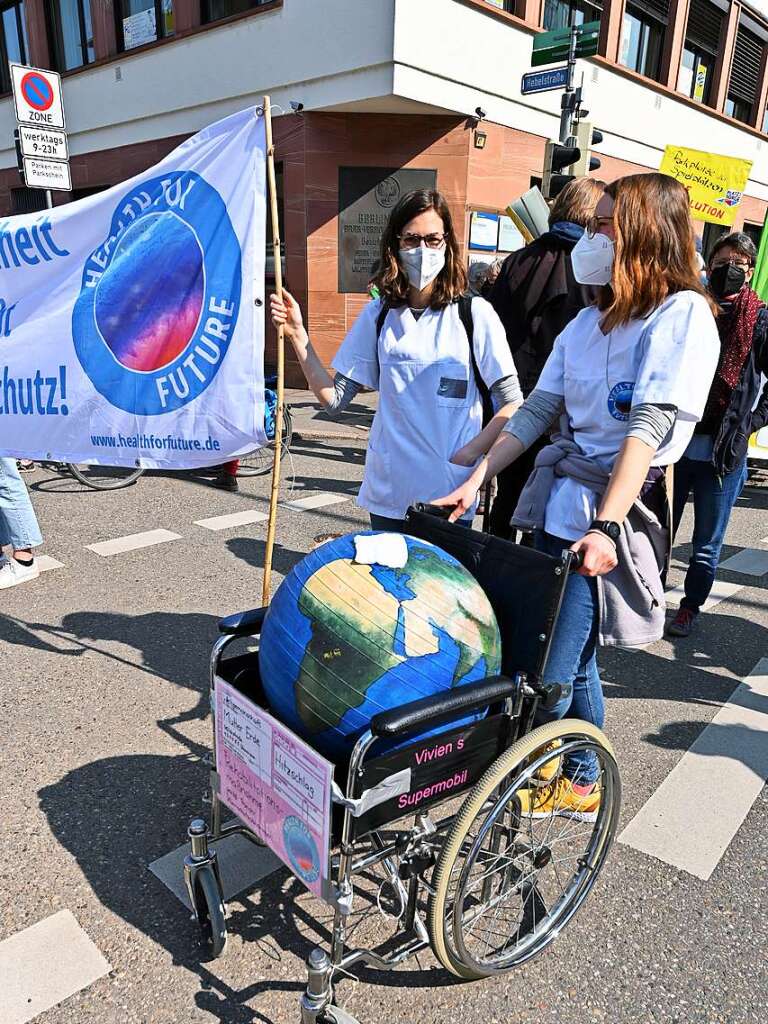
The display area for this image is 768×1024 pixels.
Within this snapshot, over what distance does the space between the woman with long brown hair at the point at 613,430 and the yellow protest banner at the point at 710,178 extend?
6.74 metres

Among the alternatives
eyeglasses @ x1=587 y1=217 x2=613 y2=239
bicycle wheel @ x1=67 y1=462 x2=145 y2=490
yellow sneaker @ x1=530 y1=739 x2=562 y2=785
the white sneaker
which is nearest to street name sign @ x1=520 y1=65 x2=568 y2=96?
bicycle wheel @ x1=67 y1=462 x2=145 y2=490

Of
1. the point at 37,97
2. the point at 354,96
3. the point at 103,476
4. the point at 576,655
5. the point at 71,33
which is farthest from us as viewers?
the point at 71,33

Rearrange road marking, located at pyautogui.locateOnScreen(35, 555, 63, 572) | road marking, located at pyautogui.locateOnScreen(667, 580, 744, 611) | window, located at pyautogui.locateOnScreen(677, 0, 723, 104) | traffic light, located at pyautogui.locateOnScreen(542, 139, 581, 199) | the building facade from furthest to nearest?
window, located at pyautogui.locateOnScreen(677, 0, 723, 104)
the building facade
traffic light, located at pyautogui.locateOnScreen(542, 139, 581, 199)
road marking, located at pyautogui.locateOnScreen(35, 555, 63, 572)
road marking, located at pyautogui.locateOnScreen(667, 580, 744, 611)

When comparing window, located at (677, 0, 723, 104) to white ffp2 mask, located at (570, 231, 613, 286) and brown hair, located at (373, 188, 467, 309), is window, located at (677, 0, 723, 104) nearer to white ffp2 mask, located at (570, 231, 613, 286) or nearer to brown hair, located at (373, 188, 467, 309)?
brown hair, located at (373, 188, 467, 309)

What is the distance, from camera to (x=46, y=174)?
7.75 m

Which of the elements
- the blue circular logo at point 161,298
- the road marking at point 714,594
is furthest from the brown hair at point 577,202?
the road marking at point 714,594

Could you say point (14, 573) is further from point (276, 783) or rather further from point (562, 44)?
point (562, 44)

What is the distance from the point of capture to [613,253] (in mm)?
2096

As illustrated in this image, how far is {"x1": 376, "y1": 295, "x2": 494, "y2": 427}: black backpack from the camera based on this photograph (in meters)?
2.70

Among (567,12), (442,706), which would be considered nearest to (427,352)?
(442,706)

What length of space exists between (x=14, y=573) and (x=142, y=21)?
12880 millimetres

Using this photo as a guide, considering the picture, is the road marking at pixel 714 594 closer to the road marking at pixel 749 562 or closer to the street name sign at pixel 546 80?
the road marking at pixel 749 562

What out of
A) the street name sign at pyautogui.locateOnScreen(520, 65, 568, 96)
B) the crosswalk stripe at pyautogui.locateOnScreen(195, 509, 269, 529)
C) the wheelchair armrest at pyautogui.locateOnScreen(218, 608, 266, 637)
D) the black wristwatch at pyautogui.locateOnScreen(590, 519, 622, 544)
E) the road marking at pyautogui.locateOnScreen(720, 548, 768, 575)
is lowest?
the road marking at pyautogui.locateOnScreen(720, 548, 768, 575)

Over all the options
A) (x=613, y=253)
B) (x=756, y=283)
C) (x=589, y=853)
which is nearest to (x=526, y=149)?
(x=756, y=283)
